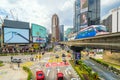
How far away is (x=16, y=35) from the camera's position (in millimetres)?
132000

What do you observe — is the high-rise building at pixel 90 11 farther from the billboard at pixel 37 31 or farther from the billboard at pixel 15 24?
the billboard at pixel 15 24

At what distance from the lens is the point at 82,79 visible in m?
41.0

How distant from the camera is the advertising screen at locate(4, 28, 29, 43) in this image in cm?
12636

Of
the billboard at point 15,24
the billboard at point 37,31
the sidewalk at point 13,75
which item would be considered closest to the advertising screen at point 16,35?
the billboard at point 15,24

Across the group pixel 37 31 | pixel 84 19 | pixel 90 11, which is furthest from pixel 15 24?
pixel 90 11

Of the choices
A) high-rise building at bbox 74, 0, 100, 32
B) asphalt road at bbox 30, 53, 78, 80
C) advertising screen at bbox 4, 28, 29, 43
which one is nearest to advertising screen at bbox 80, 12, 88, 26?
high-rise building at bbox 74, 0, 100, 32

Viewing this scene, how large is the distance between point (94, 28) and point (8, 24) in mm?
95774

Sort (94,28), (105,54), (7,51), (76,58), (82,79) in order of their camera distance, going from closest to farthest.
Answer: (82,79) < (94,28) < (76,58) < (105,54) < (7,51)

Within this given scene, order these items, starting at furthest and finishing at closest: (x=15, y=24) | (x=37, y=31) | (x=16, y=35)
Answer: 1. (x=37, y=31)
2. (x=16, y=35)
3. (x=15, y=24)

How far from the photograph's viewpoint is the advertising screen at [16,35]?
126356 mm

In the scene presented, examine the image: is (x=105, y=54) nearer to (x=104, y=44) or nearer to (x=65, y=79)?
(x=65, y=79)

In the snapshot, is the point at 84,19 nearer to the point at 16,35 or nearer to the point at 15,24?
the point at 15,24

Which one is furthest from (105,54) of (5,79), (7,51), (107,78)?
(7,51)

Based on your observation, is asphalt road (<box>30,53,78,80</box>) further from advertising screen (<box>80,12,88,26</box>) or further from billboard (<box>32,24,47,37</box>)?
advertising screen (<box>80,12,88,26</box>)
